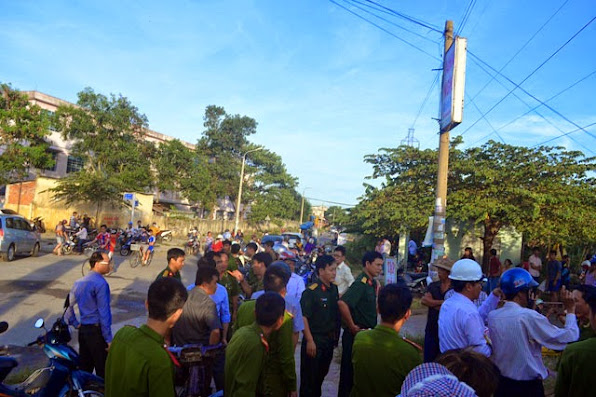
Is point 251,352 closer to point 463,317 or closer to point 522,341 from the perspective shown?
point 463,317

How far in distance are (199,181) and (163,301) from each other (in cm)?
3689

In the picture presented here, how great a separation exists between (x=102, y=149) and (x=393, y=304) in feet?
102

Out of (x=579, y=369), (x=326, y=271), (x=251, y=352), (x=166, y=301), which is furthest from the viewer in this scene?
(x=326, y=271)

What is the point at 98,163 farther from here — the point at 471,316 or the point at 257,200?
the point at 471,316

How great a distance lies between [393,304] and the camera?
2996 millimetres

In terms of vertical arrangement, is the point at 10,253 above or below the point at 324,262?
below

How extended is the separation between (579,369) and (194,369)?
2969mm

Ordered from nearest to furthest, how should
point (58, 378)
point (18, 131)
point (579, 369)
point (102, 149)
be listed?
point (579, 369) → point (58, 378) → point (18, 131) → point (102, 149)

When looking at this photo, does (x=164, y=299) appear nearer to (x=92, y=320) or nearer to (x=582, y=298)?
(x=92, y=320)

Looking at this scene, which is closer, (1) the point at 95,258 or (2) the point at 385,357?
(2) the point at 385,357

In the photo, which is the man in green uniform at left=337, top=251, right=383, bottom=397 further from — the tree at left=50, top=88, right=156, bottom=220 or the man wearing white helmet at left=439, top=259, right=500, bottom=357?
the tree at left=50, top=88, right=156, bottom=220

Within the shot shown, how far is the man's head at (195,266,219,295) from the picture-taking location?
4.49 meters

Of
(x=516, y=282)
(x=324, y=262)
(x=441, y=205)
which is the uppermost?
(x=441, y=205)

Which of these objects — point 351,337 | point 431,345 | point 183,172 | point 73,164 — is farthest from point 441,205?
point 73,164
